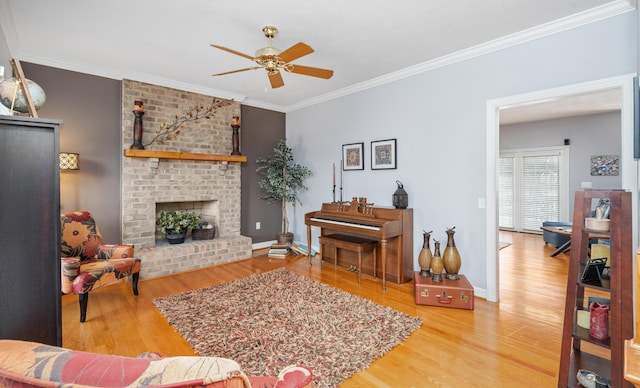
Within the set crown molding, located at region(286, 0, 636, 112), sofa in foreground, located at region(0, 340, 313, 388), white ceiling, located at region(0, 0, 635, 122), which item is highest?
white ceiling, located at region(0, 0, 635, 122)

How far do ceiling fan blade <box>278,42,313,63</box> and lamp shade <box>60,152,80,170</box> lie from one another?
8.78ft

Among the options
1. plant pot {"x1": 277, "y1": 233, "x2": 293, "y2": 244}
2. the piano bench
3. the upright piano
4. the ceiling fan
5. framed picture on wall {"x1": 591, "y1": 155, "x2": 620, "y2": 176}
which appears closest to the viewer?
the ceiling fan

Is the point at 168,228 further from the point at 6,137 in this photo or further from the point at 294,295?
Answer: the point at 6,137

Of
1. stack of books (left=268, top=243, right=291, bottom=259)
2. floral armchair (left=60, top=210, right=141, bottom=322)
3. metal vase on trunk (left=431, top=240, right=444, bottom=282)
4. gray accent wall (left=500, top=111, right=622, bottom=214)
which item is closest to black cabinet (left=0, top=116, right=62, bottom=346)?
floral armchair (left=60, top=210, right=141, bottom=322)

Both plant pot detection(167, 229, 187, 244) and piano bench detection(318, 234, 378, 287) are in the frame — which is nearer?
piano bench detection(318, 234, 378, 287)

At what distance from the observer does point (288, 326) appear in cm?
254

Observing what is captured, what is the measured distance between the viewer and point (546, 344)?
2.28 metres

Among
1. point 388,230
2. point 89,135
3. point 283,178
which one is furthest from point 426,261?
point 89,135

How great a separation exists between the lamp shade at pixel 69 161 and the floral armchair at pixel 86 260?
1.81ft

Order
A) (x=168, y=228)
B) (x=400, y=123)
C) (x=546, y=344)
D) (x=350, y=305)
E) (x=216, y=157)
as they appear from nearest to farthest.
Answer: (x=546, y=344) → (x=350, y=305) → (x=400, y=123) → (x=168, y=228) → (x=216, y=157)

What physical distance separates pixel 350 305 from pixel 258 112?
12.4 ft

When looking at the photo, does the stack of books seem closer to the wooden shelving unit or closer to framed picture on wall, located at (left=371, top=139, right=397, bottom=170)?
framed picture on wall, located at (left=371, top=139, right=397, bottom=170)

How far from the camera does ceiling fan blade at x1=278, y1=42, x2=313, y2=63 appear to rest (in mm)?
2256

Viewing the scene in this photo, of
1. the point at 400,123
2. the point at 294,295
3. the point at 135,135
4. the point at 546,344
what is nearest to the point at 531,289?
the point at 546,344
